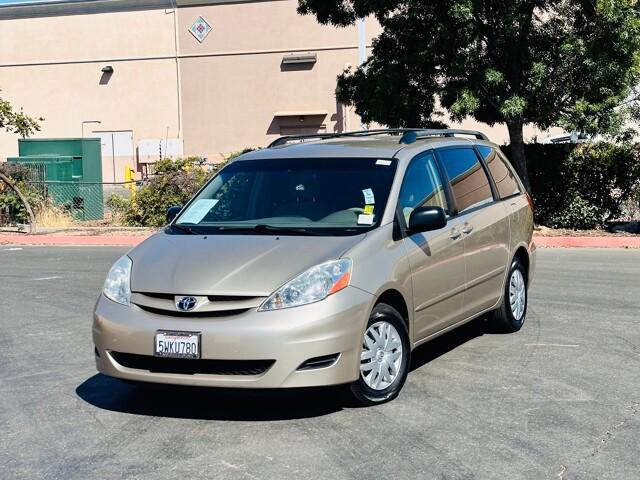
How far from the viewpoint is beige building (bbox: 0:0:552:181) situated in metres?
34.7

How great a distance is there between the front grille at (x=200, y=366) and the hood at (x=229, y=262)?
413 mm

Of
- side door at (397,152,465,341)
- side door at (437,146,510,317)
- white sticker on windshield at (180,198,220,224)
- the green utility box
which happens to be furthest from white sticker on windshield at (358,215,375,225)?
the green utility box

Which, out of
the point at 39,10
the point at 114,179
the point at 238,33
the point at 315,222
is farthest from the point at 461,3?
the point at 39,10

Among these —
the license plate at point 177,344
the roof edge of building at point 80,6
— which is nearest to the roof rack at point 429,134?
the license plate at point 177,344

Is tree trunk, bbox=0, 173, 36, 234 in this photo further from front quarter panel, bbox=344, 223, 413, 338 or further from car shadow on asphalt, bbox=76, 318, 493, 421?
front quarter panel, bbox=344, 223, 413, 338

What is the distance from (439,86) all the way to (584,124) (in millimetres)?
2827

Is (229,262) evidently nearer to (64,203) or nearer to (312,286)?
(312,286)

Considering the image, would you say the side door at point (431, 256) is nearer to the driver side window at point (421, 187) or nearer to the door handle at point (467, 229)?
the driver side window at point (421, 187)

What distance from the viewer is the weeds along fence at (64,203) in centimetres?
2264

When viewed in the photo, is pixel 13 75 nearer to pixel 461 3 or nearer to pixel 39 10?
pixel 39 10

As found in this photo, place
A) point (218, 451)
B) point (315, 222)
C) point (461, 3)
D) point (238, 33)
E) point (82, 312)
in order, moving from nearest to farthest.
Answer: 1. point (218, 451)
2. point (315, 222)
3. point (82, 312)
4. point (461, 3)
5. point (238, 33)

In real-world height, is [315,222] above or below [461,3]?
below

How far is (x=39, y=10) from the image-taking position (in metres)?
36.9

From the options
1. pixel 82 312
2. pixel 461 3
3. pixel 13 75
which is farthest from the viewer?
pixel 13 75
